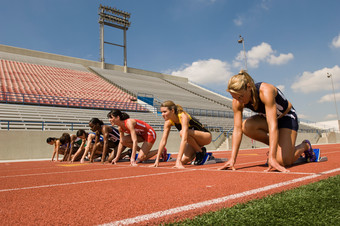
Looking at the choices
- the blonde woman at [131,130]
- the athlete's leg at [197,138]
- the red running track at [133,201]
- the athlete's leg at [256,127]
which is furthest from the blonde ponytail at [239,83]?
the blonde woman at [131,130]

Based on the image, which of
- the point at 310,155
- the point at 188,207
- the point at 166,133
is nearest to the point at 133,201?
the point at 188,207

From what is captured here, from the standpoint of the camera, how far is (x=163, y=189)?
101 inches

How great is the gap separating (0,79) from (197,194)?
24795mm

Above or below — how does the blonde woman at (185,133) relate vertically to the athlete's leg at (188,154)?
above

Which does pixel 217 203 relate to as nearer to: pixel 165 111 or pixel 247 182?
pixel 247 182

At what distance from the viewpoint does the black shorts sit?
3.74 meters

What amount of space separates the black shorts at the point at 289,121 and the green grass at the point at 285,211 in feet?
6.07

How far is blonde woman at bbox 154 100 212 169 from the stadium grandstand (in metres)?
8.64

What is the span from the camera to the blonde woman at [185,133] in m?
4.71

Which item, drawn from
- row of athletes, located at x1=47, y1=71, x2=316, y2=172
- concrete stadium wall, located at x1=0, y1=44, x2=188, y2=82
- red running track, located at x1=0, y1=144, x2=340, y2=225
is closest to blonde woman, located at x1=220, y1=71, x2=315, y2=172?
row of athletes, located at x1=47, y1=71, x2=316, y2=172

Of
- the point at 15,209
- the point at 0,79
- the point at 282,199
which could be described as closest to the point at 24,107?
the point at 0,79

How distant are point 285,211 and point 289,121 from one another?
2477mm

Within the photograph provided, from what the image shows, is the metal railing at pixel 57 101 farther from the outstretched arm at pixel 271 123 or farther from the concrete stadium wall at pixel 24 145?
the outstretched arm at pixel 271 123

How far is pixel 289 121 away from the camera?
12.3ft
